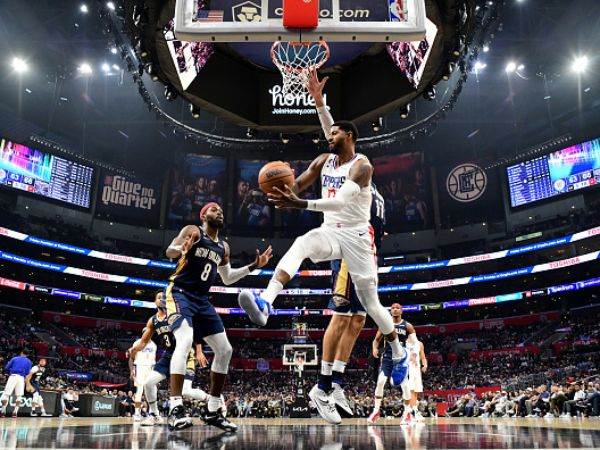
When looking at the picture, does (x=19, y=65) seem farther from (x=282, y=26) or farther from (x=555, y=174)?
(x=555, y=174)

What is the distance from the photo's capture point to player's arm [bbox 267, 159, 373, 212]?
168 inches

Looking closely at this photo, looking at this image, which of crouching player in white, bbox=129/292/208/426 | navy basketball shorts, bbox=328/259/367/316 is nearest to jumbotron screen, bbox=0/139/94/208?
crouching player in white, bbox=129/292/208/426

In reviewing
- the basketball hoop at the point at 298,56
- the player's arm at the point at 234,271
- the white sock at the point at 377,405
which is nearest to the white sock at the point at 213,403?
the player's arm at the point at 234,271

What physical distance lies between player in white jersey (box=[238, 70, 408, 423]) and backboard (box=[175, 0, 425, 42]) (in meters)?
1.04

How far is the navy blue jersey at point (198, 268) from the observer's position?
5.70 meters

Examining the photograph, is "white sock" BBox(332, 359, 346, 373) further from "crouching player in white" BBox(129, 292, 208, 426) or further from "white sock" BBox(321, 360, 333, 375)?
"crouching player in white" BBox(129, 292, 208, 426)

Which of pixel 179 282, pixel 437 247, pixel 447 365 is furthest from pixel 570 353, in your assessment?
pixel 179 282

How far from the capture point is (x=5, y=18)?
25219 millimetres

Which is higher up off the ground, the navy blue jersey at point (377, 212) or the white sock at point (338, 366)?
the navy blue jersey at point (377, 212)

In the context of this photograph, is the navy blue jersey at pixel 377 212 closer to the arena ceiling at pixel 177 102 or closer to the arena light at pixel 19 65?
the arena ceiling at pixel 177 102

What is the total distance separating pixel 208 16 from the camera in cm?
569

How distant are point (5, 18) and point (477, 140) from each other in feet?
107

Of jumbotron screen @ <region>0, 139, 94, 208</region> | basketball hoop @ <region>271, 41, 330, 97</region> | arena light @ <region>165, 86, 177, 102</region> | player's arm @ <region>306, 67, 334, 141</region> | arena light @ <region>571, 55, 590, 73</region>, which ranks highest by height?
arena light @ <region>571, 55, 590, 73</region>

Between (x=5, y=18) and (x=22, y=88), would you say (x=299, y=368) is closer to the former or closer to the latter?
(x=5, y=18)
